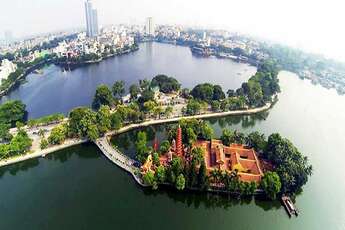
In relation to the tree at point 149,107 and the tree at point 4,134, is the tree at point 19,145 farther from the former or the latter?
the tree at point 149,107

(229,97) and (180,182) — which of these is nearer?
(180,182)

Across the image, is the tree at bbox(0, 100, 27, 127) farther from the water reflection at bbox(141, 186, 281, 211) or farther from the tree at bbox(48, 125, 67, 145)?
the water reflection at bbox(141, 186, 281, 211)

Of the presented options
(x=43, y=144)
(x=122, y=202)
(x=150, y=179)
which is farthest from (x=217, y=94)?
(x=43, y=144)

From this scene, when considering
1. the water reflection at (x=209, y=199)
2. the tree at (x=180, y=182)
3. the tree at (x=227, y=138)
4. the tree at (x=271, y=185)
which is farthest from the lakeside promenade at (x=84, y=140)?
the tree at (x=271, y=185)

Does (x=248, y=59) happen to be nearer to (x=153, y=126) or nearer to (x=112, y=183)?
(x=153, y=126)

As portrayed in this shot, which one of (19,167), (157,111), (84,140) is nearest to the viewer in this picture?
(19,167)

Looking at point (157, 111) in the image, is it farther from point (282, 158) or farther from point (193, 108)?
point (282, 158)

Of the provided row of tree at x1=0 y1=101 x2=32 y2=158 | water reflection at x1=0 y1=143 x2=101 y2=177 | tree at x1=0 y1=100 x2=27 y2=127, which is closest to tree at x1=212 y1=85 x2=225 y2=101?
water reflection at x1=0 y1=143 x2=101 y2=177
